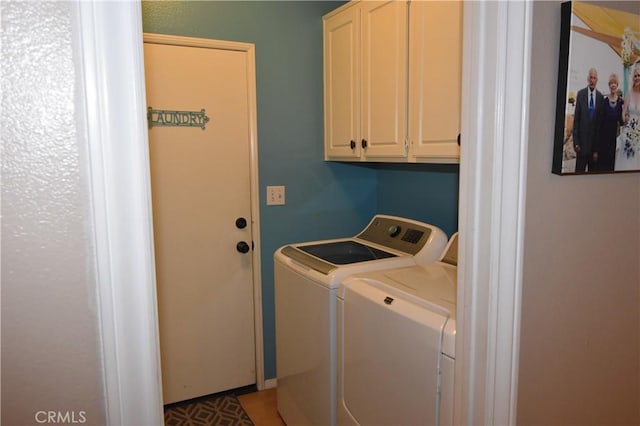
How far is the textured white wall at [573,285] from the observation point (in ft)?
3.59

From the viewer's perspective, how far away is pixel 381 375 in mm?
1655

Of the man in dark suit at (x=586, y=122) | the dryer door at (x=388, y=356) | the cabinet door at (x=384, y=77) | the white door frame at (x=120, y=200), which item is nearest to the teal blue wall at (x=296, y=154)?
the cabinet door at (x=384, y=77)

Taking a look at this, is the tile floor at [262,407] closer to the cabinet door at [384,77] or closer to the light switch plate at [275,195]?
the light switch plate at [275,195]

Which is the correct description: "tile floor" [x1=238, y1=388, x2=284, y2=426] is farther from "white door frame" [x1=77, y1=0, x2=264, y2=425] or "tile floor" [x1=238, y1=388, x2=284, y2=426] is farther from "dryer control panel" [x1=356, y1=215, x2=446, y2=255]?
"white door frame" [x1=77, y1=0, x2=264, y2=425]

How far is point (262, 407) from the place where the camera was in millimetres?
2738

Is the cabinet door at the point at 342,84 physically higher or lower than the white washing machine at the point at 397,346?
higher

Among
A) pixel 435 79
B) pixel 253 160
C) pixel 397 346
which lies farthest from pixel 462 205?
pixel 253 160

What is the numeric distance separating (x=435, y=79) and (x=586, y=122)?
0.85m

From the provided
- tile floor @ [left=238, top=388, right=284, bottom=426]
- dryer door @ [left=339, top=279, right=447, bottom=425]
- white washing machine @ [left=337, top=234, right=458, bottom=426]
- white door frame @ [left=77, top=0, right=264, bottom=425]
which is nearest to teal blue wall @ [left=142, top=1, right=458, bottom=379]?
tile floor @ [left=238, top=388, right=284, bottom=426]

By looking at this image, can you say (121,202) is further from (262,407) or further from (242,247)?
(262,407)

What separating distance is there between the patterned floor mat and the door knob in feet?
2.88

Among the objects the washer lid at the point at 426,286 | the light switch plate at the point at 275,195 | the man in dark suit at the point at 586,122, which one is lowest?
the washer lid at the point at 426,286

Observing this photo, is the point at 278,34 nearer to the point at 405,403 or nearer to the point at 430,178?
the point at 430,178

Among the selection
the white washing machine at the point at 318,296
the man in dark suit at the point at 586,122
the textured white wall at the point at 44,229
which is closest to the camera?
the textured white wall at the point at 44,229
